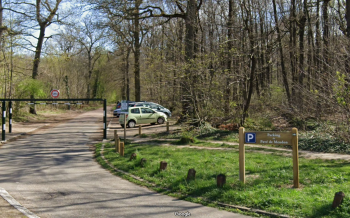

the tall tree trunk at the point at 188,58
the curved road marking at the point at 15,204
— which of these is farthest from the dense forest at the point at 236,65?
the curved road marking at the point at 15,204

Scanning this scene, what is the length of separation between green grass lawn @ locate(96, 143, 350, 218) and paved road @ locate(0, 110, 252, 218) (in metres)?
0.59

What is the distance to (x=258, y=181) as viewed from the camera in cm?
795

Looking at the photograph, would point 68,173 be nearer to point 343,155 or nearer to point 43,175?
point 43,175

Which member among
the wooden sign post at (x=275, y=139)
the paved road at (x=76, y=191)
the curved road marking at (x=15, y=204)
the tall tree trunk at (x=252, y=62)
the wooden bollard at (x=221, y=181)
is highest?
the tall tree trunk at (x=252, y=62)

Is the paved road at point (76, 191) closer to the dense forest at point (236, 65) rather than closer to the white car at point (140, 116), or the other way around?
the dense forest at point (236, 65)

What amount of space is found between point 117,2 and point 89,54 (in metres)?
44.8

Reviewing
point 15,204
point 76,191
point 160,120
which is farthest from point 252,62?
point 15,204

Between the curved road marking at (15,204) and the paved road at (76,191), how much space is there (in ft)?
0.37

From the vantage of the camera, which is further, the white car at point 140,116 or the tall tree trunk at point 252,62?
the white car at point 140,116

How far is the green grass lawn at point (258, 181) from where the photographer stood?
6254 mm

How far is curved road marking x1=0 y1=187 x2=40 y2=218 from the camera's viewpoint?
6.52 m

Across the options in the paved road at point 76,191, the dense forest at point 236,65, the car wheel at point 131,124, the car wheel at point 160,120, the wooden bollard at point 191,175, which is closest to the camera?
Answer: the paved road at point 76,191

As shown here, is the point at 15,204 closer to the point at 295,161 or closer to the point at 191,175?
the point at 191,175

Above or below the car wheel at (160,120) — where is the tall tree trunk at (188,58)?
above
